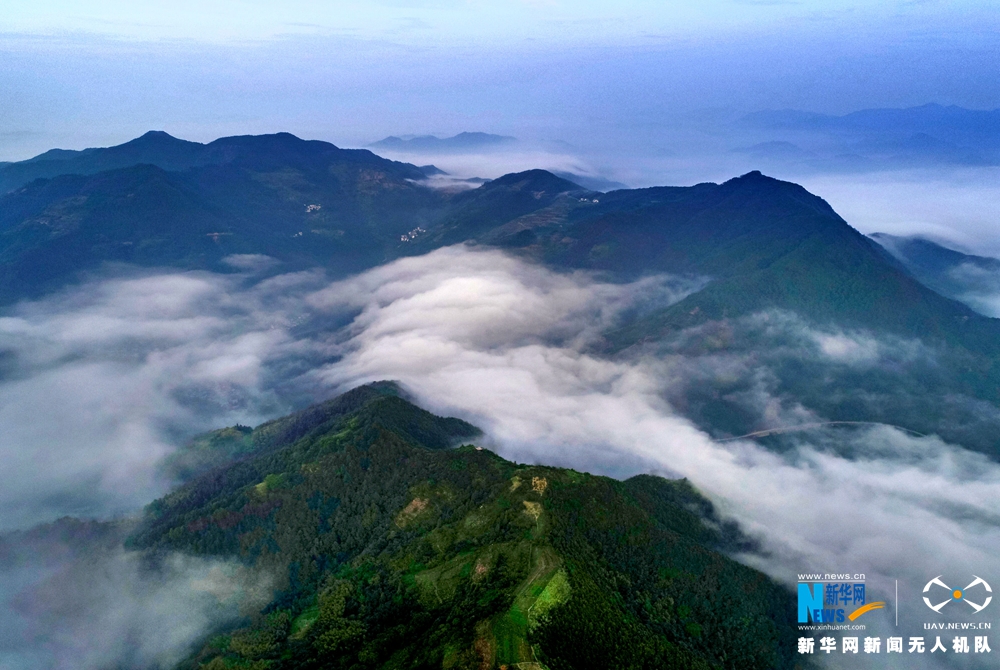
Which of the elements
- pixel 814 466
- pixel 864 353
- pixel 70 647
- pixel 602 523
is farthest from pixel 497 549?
pixel 864 353

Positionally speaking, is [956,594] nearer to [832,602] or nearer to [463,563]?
[832,602]

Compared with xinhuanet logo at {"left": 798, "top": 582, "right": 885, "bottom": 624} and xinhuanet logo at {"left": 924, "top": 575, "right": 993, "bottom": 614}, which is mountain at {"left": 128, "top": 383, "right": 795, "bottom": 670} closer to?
xinhuanet logo at {"left": 798, "top": 582, "right": 885, "bottom": 624}

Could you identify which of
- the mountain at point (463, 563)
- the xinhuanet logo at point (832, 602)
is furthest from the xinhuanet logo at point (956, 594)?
the mountain at point (463, 563)

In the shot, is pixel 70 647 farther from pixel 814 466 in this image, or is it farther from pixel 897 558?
pixel 814 466

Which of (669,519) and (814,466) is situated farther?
(814,466)

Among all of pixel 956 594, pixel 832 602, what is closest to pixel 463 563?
pixel 832 602

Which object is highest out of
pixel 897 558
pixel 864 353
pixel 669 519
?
pixel 864 353

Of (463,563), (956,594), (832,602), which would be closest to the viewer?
(463,563)

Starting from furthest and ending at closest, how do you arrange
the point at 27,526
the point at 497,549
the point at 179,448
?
1. the point at 179,448
2. the point at 27,526
3. the point at 497,549
